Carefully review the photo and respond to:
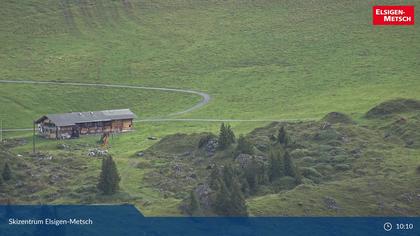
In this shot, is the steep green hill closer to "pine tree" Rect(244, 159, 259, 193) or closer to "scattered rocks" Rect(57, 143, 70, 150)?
"scattered rocks" Rect(57, 143, 70, 150)

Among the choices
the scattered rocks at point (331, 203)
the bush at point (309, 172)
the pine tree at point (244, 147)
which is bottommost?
the scattered rocks at point (331, 203)

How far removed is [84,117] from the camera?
14112 centimetres

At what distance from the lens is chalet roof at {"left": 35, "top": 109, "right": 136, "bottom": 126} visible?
5423 inches

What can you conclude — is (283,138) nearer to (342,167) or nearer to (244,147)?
(244,147)

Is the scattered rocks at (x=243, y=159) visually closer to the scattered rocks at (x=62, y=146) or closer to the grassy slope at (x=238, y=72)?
the scattered rocks at (x=62, y=146)

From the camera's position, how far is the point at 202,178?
104 metres

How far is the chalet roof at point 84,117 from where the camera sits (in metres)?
138

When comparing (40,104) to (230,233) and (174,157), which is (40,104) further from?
(230,233)

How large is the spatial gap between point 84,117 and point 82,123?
6.37 ft

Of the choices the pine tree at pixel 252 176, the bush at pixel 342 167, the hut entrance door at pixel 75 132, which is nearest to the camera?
the pine tree at pixel 252 176

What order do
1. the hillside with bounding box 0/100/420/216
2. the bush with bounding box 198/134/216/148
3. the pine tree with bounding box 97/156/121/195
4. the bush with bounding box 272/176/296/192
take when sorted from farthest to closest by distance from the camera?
the bush with bounding box 198/134/216/148, the bush with bounding box 272/176/296/192, the pine tree with bounding box 97/156/121/195, the hillside with bounding box 0/100/420/216

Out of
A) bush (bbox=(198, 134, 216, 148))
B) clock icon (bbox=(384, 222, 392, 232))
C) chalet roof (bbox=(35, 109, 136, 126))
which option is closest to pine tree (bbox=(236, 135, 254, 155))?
bush (bbox=(198, 134, 216, 148))

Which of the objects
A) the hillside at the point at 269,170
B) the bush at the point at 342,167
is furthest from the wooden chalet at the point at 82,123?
the bush at the point at 342,167

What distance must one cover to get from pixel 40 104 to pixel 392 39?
70.7 m
